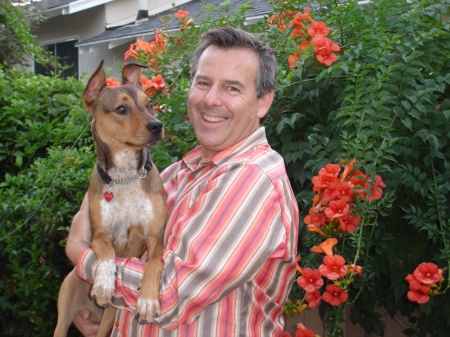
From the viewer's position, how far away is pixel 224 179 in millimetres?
2463

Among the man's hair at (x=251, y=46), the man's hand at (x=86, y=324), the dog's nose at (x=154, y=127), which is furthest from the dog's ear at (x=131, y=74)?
the man's hand at (x=86, y=324)

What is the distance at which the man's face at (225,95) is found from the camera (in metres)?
2.72

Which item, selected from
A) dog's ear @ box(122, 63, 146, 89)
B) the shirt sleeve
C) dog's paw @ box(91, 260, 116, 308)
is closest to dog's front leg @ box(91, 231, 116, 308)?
dog's paw @ box(91, 260, 116, 308)

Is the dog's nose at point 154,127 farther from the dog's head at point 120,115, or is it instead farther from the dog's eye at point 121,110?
the dog's eye at point 121,110

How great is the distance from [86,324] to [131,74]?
4.15 ft

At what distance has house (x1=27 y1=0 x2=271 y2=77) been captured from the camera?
12773 mm

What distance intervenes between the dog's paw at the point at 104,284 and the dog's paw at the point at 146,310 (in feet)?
0.45

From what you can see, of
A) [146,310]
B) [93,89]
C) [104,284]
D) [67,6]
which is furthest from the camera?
[67,6]

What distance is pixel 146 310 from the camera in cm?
247

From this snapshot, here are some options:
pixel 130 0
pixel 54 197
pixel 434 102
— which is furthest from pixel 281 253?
pixel 130 0

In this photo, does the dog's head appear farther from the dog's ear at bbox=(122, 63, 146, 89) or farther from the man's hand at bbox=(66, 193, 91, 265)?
the man's hand at bbox=(66, 193, 91, 265)

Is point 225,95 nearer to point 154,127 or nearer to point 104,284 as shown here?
point 154,127

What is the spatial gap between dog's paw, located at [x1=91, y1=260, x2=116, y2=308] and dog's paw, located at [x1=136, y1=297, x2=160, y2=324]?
0.45 ft

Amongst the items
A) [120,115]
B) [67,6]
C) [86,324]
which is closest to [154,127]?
[120,115]
